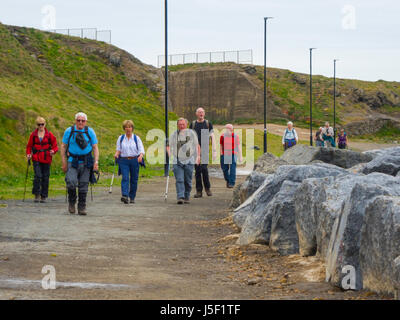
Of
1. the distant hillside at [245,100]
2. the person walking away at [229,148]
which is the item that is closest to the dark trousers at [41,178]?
the person walking away at [229,148]

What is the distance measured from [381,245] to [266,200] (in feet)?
15.7

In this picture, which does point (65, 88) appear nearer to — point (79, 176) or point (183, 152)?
point (183, 152)

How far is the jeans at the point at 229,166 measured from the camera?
67.2 feet

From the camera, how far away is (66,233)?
1177cm

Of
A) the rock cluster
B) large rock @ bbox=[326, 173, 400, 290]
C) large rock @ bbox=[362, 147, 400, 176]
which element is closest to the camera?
the rock cluster

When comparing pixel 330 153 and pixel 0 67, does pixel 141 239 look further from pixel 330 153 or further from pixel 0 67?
pixel 0 67

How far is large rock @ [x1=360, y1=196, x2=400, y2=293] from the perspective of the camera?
6.24m

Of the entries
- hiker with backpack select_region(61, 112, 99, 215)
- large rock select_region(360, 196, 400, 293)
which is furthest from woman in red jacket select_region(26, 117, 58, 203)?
large rock select_region(360, 196, 400, 293)

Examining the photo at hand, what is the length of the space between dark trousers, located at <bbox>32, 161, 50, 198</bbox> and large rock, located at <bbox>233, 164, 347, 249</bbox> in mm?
6605

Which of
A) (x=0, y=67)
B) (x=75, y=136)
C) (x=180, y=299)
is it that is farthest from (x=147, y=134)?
(x=180, y=299)

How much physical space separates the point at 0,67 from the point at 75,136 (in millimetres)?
36911

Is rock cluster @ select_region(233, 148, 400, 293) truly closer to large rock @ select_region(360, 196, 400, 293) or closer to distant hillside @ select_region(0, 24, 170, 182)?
large rock @ select_region(360, 196, 400, 293)

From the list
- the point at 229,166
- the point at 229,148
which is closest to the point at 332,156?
the point at 229,166
